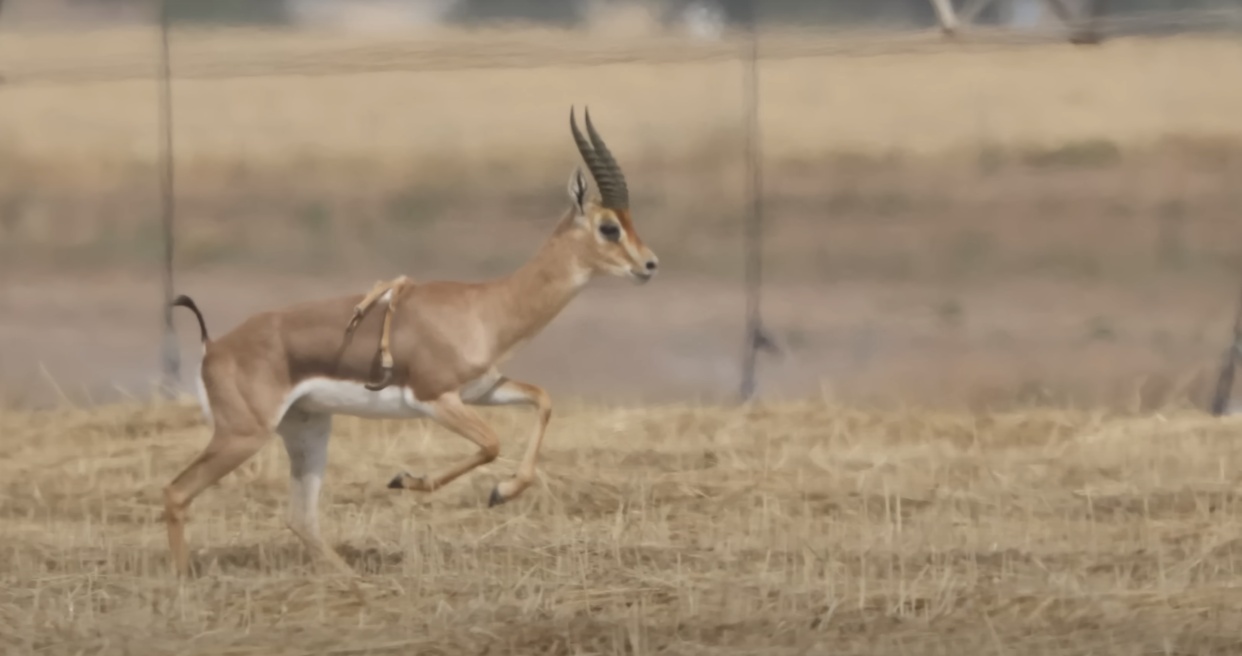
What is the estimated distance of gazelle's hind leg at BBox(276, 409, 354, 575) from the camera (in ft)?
19.6

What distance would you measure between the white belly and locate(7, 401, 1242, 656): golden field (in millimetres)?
527

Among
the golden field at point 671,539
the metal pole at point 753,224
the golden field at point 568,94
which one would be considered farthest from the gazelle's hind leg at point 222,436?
the metal pole at point 753,224

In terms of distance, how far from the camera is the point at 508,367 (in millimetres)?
9852

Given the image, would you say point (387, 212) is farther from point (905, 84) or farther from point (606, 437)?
point (905, 84)

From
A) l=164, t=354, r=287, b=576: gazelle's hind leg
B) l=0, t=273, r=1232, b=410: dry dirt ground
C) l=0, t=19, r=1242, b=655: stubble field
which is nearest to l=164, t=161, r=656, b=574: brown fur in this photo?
l=164, t=354, r=287, b=576: gazelle's hind leg

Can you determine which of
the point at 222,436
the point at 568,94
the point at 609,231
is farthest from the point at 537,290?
the point at 568,94

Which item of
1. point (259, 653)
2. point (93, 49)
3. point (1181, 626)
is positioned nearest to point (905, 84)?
point (93, 49)

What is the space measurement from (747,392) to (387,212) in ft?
7.77

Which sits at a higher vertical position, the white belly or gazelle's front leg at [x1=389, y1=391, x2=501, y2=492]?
the white belly

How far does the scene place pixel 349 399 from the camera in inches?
229

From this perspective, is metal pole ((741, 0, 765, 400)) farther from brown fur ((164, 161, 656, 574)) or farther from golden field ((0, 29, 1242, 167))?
brown fur ((164, 161, 656, 574))

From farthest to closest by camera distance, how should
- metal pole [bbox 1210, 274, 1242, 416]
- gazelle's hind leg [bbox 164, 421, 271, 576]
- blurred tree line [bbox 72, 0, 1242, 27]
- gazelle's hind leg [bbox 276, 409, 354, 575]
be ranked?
blurred tree line [bbox 72, 0, 1242, 27] → metal pole [bbox 1210, 274, 1242, 416] → gazelle's hind leg [bbox 276, 409, 354, 575] → gazelle's hind leg [bbox 164, 421, 271, 576]

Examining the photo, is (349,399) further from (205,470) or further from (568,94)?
(568,94)

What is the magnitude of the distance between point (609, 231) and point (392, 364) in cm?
93
